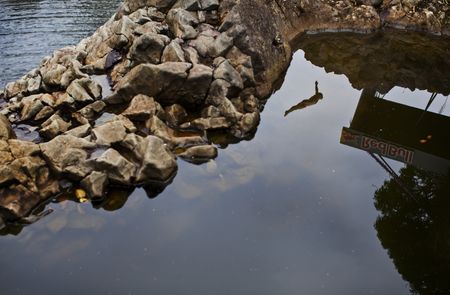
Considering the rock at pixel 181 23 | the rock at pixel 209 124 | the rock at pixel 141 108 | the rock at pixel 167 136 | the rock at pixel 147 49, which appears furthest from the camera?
the rock at pixel 181 23

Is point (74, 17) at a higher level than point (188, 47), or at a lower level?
lower

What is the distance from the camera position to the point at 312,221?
52.0 feet

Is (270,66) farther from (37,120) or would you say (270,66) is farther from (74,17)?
(74,17)

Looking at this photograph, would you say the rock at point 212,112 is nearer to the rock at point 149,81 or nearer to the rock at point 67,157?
the rock at point 149,81

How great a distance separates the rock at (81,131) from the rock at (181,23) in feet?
27.7

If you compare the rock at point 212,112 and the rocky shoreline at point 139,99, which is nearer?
the rocky shoreline at point 139,99

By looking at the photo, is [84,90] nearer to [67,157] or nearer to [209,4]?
[67,157]

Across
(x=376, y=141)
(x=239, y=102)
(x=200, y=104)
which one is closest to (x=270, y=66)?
(x=239, y=102)

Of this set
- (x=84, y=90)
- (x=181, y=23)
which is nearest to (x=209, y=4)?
(x=181, y=23)

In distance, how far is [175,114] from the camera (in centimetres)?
2114

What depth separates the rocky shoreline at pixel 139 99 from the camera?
54.6 ft

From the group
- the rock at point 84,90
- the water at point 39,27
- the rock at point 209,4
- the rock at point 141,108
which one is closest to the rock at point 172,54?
the rock at point 141,108

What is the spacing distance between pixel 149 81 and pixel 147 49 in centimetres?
262

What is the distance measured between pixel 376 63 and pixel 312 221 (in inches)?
721
